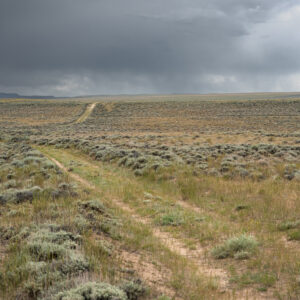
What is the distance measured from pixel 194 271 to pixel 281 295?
1485 mm

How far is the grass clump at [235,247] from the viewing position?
573 cm

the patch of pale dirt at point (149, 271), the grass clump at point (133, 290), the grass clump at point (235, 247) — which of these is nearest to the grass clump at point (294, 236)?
the grass clump at point (235, 247)

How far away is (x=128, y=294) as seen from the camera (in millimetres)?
3959

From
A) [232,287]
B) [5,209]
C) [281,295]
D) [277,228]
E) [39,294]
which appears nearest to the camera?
[39,294]

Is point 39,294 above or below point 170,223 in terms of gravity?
above

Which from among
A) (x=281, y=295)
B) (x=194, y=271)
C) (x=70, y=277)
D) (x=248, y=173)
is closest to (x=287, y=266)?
(x=281, y=295)

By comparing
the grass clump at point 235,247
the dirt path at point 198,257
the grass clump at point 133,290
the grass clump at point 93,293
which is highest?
the grass clump at point 93,293

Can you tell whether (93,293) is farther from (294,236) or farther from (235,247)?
(294,236)

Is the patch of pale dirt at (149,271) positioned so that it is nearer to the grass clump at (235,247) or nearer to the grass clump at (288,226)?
the grass clump at (235,247)

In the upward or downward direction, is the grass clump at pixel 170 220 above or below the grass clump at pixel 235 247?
below

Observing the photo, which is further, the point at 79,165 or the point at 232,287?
the point at 79,165

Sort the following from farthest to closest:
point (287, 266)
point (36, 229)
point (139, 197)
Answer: point (139, 197) → point (36, 229) → point (287, 266)

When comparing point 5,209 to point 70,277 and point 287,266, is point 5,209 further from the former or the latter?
point 287,266

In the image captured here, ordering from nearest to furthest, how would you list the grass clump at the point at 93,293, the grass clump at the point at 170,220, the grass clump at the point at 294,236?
the grass clump at the point at 93,293, the grass clump at the point at 294,236, the grass clump at the point at 170,220
